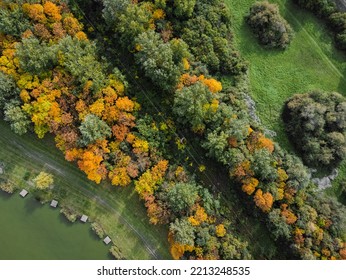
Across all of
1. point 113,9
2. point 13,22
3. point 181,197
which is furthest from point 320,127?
point 13,22

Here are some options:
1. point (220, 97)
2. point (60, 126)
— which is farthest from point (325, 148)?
point (60, 126)

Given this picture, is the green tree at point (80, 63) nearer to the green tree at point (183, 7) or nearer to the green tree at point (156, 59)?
the green tree at point (156, 59)

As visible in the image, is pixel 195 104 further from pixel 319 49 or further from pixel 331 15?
pixel 331 15

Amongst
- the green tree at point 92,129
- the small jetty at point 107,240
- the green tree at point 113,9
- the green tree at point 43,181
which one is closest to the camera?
the green tree at point 92,129

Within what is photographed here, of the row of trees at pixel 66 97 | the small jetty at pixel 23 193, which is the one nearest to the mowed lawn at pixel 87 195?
the small jetty at pixel 23 193

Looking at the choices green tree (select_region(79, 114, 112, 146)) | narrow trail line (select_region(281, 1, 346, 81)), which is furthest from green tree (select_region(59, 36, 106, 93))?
narrow trail line (select_region(281, 1, 346, 81))
